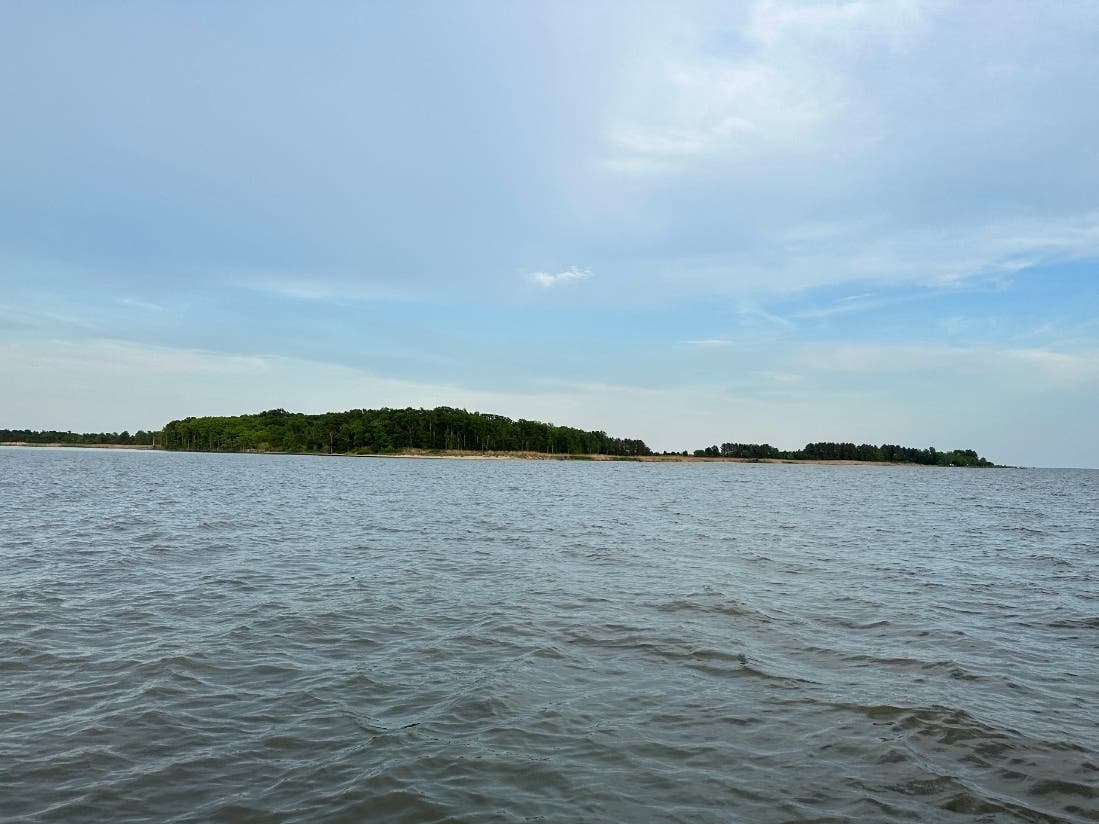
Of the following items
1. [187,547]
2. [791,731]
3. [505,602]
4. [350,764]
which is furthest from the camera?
[187,547]

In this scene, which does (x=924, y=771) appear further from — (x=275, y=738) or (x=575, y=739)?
(x=275, y=738)

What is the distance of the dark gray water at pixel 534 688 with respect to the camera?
745cm

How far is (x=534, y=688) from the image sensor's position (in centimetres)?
1085

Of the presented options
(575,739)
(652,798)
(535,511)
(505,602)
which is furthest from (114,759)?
(535,511)

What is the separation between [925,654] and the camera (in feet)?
43.7

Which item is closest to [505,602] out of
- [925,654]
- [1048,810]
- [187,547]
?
[925,654]

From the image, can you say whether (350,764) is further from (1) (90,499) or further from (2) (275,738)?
(1) (90,499)

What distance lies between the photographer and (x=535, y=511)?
1784 inches

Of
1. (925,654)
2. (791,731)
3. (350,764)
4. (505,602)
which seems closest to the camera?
(350,764)

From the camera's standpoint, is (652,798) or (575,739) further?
(575,739)

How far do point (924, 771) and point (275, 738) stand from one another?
821 cm

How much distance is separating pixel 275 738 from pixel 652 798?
487cm

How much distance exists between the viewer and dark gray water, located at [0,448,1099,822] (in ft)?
24.4

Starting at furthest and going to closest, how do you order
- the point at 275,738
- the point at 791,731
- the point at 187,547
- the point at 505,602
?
1. the point at 187,547
2. the point at 505,602
3. the point at 791,731
4. the point at 275,738
